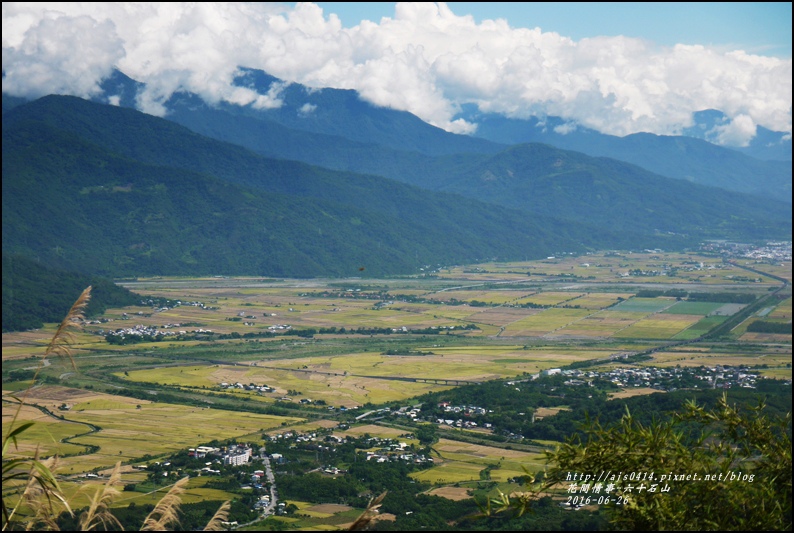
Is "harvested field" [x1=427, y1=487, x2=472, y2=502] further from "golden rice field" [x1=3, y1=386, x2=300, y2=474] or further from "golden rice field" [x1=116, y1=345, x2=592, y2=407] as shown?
"golden rice field" [x1=116, y1=345, x2=592, y2=407]

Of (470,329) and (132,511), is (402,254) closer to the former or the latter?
(470,329)

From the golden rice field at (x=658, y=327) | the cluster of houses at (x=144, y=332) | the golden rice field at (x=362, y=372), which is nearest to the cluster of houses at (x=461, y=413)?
the golden rice field at (x=362, y=372)

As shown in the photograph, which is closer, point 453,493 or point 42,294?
point 453,493

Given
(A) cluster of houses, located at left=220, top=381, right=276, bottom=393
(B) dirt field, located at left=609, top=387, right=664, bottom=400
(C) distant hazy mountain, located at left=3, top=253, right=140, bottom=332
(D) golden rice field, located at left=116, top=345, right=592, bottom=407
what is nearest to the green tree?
(B) dirt field, located at left=609, top=387, right=664, bottom=400

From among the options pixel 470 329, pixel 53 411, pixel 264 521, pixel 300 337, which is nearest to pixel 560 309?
pixel 470 329

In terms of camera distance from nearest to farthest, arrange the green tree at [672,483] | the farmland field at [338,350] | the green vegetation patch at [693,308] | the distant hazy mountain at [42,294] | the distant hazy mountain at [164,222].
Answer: the green tree at [672,483] < the farmland field at [338,350] < the distant hazy mountain at [42,294] < the green vegetation patch at [693,308] < the distant hazy mountain at [164,222]

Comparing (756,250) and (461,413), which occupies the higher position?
(756,250)

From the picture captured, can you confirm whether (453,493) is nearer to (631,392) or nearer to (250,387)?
(631,392)

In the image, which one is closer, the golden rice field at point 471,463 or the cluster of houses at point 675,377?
the golden rice field at point 471,463

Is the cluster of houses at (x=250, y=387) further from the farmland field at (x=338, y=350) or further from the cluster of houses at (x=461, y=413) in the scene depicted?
the cluster of houses at (x=461, y=413)

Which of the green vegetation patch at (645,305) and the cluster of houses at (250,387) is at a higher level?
the green vegetation patch at (645,305)

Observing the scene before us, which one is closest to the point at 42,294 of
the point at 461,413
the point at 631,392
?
the point at 461,413

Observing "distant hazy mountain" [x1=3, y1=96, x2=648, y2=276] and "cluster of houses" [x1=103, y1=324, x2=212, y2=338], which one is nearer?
"cluster of houses" [x1=103, y1=324, x2=212, y2=338]
